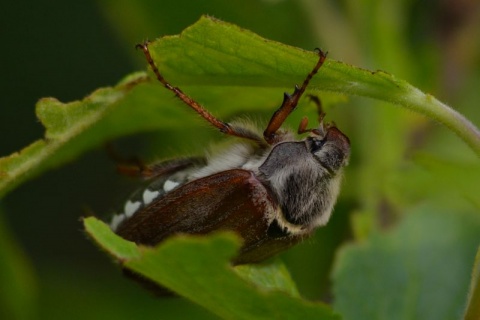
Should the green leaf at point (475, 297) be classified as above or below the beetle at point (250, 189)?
below

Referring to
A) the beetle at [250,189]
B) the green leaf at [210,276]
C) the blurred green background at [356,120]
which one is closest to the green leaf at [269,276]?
the beetle at [250,189]

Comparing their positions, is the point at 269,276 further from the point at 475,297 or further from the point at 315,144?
the point at 475,297

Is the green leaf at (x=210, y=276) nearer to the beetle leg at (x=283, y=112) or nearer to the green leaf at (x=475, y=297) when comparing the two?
the green leaf at (x=475, y=297)

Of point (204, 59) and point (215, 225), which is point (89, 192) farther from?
point (204, 59)

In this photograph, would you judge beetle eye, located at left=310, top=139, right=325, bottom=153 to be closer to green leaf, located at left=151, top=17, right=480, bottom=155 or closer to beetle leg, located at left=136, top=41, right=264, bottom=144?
beetle leg, located at left=136, top=41, right=264, bottom=144

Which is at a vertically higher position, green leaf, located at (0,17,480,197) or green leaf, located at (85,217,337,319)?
green leaf, located at (0,17,480,197)

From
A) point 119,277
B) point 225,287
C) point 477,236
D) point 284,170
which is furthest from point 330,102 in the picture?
point 119,277

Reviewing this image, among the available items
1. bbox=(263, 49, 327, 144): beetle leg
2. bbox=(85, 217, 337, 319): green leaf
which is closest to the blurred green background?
bbox=(263, 49, 327, 144): beetle leg
